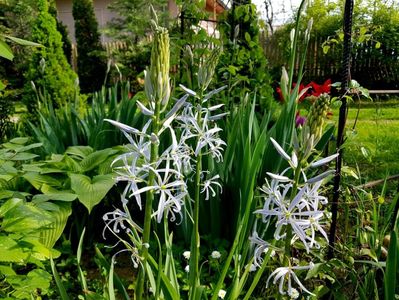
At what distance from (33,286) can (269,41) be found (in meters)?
13.4

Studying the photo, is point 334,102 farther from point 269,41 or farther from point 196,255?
point 269,41

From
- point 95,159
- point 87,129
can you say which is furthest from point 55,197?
point 87,129

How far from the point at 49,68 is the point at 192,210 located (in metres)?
4.93

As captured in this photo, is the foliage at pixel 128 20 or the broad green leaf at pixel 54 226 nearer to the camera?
the broad green leaf at pixel 54 226

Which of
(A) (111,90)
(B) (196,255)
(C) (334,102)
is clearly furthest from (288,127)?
(A) (111,90)

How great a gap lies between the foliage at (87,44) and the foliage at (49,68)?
696 cm

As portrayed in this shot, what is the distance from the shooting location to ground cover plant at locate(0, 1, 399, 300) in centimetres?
84

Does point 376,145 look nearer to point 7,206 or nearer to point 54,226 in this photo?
point 54,226

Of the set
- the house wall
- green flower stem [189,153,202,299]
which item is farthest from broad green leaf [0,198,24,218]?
the house wall

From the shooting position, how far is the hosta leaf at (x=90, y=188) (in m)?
1.71

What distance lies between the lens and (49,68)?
5941 millimetres

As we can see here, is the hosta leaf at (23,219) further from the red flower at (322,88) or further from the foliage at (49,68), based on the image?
the foliage at (49,68)

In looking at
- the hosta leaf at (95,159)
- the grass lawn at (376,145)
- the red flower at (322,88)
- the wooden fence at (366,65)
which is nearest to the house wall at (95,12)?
the wooden fence at (366,65)

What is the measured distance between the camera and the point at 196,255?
106cm
